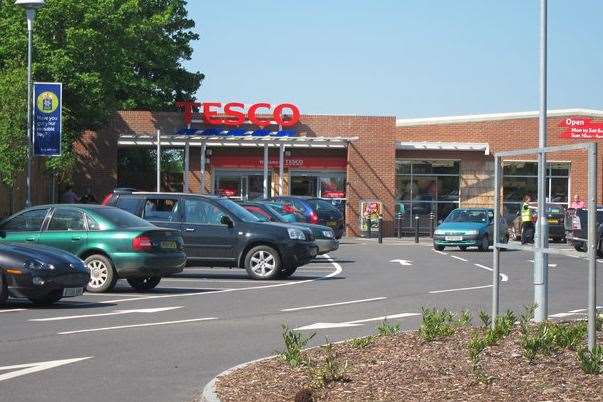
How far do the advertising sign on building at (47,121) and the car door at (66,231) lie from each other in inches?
442

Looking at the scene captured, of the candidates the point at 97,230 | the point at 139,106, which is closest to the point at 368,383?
the point at 97,230

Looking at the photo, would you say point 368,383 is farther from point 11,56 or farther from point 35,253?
point 11,56

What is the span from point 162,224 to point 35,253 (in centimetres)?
702

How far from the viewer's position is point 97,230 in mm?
19594

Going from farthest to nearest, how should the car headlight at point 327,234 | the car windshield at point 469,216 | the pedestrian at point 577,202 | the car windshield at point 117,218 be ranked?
the pedestrian at point 577,202 → the car windshield at point 469,216 → the car headlight at point 327,234 → the car windshield at point 117,218

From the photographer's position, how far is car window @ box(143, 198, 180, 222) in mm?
23719

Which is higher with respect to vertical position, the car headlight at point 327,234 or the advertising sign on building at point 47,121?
the advertising sign on building at point 47,121

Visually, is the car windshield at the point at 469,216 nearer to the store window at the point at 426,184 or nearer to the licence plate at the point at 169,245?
the store window at the point at 426,184

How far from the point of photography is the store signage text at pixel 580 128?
5344 cm

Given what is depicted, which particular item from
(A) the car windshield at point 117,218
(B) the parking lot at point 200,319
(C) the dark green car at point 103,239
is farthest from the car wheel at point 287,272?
(A) the car windshield at point 117,218

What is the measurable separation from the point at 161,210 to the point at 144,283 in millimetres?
3366

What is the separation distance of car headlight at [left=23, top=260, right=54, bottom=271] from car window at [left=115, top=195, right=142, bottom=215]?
769 centimetres

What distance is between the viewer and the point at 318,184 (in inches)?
2020

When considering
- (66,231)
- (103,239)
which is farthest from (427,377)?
(66,231)
